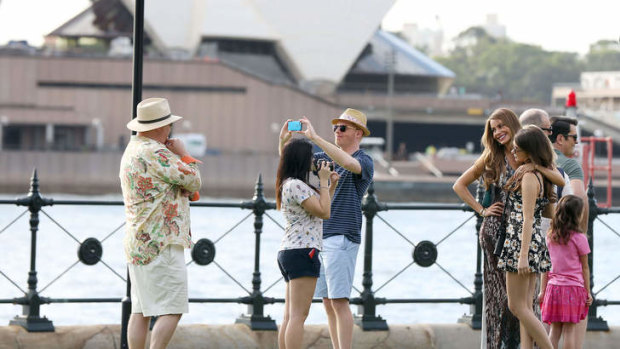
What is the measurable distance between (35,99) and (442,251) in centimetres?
3518

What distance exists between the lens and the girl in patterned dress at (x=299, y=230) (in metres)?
4.75

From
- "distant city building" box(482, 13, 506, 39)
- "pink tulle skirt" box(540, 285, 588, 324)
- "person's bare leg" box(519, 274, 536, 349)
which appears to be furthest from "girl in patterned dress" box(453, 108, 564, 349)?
"distant city building" box(482, 13, 506, 39)

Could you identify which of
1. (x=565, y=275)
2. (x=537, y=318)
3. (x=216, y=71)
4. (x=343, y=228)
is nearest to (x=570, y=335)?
(x=565, y=275)

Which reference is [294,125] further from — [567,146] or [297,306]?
[567,146]

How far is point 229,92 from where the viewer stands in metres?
55.6

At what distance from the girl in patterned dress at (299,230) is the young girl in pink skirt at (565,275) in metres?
1.24

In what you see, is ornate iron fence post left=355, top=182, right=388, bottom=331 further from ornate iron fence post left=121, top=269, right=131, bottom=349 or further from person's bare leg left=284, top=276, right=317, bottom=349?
ornate iron fence post left=121, top=269, right=131, bottom=349

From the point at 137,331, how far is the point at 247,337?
140cm

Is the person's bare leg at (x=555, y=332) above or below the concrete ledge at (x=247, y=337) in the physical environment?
above

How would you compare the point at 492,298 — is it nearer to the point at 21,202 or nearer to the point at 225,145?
the point at 21,202

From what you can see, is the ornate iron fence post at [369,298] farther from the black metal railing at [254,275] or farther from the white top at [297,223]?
the white top at [297,223]

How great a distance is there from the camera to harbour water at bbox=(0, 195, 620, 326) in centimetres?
1323

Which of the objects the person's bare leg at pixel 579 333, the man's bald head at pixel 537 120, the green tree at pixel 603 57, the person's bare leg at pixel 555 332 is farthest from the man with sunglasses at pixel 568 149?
the green tree at pixel 603 57

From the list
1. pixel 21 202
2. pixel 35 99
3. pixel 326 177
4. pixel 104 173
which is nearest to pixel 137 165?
pixel 326 177
